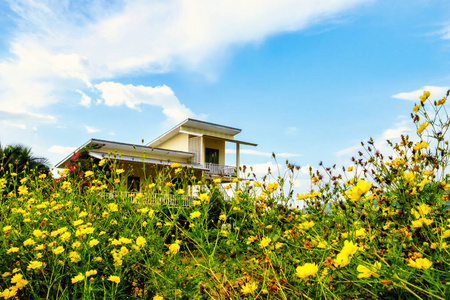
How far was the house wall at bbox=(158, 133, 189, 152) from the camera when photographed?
2293 cm

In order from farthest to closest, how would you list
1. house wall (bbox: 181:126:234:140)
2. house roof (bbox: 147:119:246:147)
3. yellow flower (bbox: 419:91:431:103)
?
house wall (bbox: 181:126:234:140) < house roof (bbox: 147:119:246:147) < yellow flower (bbox: 419:91:431:103)

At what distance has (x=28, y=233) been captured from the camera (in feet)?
12.0

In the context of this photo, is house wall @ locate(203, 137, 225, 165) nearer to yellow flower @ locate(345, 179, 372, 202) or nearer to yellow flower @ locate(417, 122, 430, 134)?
yellow flower @ locate(417, 122, 430, 134)

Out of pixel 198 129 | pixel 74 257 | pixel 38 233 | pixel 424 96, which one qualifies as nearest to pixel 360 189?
pixel 424 96

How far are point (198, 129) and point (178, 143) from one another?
1.71 meters

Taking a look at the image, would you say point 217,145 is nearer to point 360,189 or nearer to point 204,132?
point 204,132

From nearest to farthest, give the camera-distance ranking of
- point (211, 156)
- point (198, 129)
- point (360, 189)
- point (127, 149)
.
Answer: point (360, 189) → point (127, 149) → point (211, 156) → point (198, 129)

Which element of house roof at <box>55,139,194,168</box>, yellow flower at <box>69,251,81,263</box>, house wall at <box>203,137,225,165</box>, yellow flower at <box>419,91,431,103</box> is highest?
house wall at <box>203,137,225,165</box>

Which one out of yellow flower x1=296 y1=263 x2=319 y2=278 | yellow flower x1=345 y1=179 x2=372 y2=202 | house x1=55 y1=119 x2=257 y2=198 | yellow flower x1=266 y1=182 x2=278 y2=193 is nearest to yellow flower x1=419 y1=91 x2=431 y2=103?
yellow flower x1=266 y1=182 x2=278 y2=193

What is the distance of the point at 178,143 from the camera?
78.5 ft

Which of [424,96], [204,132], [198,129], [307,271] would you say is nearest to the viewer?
[307,271]

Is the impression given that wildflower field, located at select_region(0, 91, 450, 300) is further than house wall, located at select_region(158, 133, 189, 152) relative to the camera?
No

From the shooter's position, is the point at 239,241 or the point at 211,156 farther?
the point at 211,156

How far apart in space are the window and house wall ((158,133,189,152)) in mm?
1294
